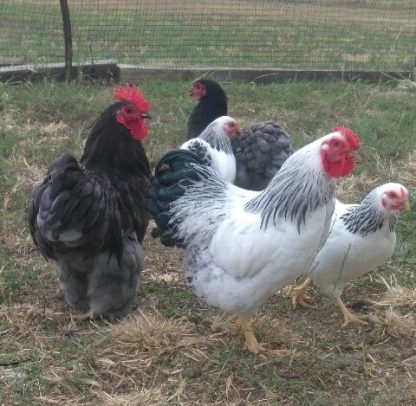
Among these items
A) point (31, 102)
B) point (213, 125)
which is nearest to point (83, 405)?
point (213, 125)

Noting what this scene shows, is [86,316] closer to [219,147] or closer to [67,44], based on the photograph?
[219,147]

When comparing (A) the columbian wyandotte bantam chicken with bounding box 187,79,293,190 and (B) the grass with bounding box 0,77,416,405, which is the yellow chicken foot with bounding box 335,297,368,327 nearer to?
(B) the grass with bounding box 0,77,416,405

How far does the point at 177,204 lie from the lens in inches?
131

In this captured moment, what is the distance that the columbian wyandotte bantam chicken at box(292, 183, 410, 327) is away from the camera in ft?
11.1

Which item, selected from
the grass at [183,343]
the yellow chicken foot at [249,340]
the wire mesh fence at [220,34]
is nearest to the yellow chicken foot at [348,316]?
the grass at [183,343]

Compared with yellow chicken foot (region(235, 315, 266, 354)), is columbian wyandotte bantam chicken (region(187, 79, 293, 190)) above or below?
above

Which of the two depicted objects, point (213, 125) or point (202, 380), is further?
point (213, 125)

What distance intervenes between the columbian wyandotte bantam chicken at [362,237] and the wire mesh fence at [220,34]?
546 centimetres

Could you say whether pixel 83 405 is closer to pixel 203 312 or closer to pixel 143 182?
pixel 203 312

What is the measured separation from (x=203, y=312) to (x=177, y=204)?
2.25 ft

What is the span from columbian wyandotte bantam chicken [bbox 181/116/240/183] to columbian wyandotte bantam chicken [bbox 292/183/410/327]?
102 centimetres

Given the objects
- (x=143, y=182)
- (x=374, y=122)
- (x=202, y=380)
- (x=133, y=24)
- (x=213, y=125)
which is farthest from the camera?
(x=133, y=24)

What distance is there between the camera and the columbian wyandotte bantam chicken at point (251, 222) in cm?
289

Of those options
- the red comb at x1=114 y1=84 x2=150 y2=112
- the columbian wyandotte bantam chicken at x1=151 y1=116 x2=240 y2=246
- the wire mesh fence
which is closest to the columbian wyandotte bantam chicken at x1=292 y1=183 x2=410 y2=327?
the columbian wyandotte bantam chicken at x1=151 y1=116 x2=240 y2=246
